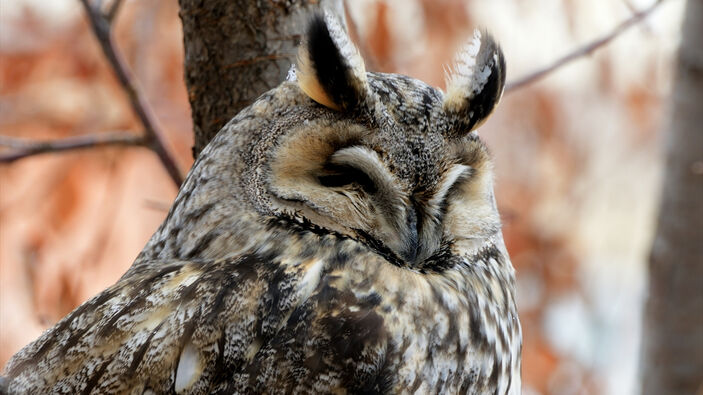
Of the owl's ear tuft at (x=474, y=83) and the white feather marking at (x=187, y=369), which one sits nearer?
the white feather marking at (x=187, y=369)

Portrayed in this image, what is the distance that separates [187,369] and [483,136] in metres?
2.66

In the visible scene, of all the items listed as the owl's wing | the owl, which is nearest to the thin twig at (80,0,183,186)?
the owl

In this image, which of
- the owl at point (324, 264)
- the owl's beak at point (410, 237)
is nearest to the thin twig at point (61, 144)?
the owl at point (324, 264)

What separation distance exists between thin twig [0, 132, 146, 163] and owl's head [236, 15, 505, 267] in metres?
0.77

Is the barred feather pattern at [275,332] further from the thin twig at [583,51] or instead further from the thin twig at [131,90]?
the thin twig at [583,51]

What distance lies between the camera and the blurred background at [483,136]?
13.3 feet

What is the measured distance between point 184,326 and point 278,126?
49 cm

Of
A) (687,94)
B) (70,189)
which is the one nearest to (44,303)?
(70,189)

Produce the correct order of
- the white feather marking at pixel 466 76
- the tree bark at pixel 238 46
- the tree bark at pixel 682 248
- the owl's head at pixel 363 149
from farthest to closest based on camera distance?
the tree bark at pixel 682 248
the tree bark at pixel 238 46
the white feather marking at pixel 466 76
the owl's head at pixel 363 149

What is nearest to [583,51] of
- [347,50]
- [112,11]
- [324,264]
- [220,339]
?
[347,50]

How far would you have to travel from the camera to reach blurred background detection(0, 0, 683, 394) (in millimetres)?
4051

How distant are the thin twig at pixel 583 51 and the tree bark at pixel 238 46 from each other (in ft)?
2.09

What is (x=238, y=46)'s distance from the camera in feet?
6.91

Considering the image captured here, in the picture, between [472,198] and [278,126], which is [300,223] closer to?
[278,126]
